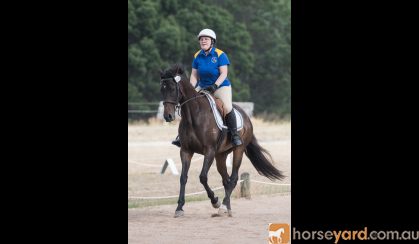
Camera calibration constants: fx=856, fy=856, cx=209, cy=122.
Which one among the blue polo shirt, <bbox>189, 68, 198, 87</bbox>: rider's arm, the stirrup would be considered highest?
the blue polo shirt

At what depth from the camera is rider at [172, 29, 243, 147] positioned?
14828 mm

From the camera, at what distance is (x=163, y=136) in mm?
37812

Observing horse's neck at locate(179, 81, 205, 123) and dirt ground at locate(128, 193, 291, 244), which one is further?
horse's neck at locate(179, 81, 205, 123)

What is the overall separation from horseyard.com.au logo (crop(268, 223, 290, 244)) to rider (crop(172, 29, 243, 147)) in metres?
3.61

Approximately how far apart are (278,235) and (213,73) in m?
4.17

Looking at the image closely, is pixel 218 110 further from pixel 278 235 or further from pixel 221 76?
pixel 278 235

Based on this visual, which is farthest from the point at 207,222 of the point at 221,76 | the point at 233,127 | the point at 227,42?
the point at 227,42

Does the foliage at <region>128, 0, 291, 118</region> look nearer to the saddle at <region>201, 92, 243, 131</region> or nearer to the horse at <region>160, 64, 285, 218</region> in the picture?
the saddle at <region>201, 92, 243, 131</region>

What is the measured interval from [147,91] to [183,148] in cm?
3581

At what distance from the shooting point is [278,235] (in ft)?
38.7

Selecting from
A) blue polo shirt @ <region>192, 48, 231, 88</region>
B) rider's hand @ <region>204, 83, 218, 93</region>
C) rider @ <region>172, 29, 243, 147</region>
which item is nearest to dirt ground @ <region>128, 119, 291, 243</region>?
rider @ <region>172, 29, 243, 147</region>

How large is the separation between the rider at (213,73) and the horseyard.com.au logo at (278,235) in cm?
361
